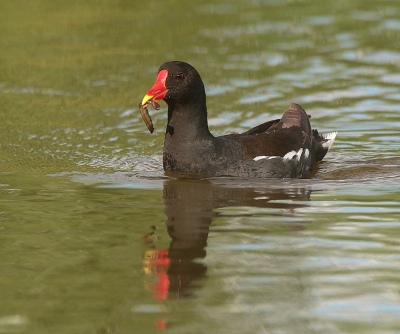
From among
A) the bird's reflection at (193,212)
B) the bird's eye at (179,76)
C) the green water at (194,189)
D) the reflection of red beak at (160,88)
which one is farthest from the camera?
the bird's eye at (179,76)

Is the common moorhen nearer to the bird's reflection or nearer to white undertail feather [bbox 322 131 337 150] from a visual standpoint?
the bird's reflection

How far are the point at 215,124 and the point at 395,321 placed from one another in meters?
6.44

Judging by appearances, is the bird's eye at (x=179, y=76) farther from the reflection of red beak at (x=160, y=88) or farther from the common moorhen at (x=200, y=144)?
the reflection of red beak at (x=160, y=88)

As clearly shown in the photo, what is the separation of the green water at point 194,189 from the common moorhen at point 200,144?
0.22 m

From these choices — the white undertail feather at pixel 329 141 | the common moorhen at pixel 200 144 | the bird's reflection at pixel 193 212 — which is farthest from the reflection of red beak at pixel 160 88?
the white undertail feather at pixel 329 141

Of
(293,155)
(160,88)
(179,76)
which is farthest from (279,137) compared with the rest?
(160,88)

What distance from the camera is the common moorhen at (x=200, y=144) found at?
290 inches

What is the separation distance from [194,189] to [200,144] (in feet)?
1.88

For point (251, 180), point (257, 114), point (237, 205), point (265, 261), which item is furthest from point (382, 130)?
point (265, 261)

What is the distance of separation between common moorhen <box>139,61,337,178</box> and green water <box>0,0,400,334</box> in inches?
8.8

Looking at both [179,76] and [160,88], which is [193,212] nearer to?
[160,88]

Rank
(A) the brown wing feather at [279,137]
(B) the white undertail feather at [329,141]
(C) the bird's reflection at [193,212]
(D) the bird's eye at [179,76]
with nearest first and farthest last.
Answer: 1. (C) the bird's reflection at [193,212]
2. (D) the bird's eye at [179,76]
3. (A) the brown wing feather at [279,137]
4. (B) the white undertail feather at [329,141]

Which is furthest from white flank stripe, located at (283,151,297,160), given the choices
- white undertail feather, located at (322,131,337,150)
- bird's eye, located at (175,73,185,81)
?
bird's eye, located at (175,73,185,81)

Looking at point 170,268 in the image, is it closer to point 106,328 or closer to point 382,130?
point 106,328
